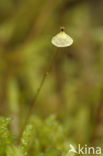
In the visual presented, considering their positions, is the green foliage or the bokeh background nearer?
the green foliage

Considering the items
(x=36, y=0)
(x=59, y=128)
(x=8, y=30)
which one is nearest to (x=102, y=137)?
(x=59, y=128)

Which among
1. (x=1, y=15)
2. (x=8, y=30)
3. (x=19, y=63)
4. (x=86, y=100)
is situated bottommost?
(x=86, y=100)

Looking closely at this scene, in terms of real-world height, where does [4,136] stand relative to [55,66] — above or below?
below

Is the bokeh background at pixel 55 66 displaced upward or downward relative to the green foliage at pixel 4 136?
upward

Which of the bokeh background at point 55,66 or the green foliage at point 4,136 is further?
the bokeh background at point 55,66

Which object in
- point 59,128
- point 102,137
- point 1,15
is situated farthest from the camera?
point 1,15

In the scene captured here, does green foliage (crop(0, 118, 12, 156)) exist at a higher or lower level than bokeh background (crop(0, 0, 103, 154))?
lower

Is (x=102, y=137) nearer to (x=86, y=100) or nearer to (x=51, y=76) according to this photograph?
(x=86, y=100)

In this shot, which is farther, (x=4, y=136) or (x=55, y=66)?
(x=55, y=66)
